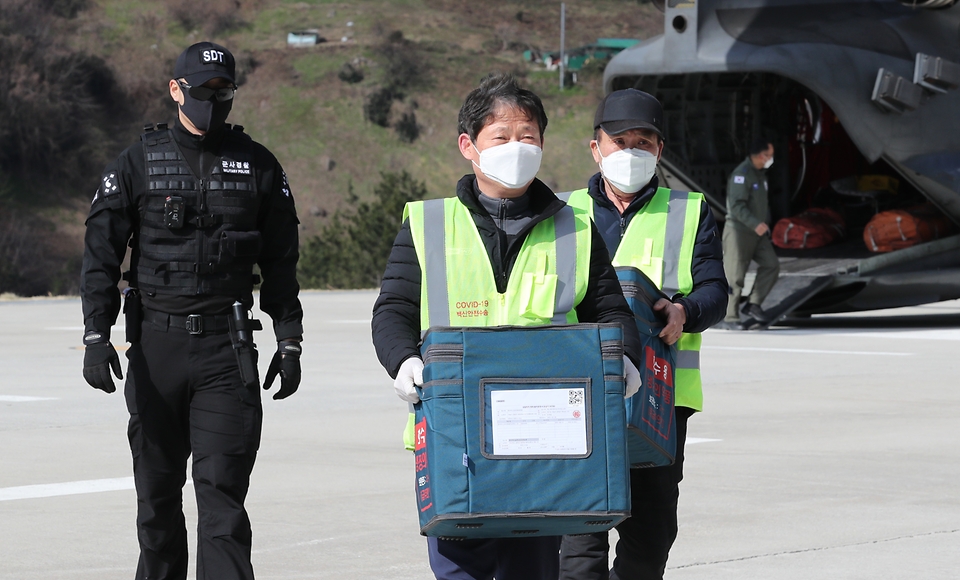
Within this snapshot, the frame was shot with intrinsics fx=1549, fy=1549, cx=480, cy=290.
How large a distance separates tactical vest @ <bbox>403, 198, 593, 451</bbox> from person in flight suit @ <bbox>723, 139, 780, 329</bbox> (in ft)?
42.4

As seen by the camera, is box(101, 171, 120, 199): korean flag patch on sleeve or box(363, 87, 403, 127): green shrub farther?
box(363, 87, 403, 127): green shrub

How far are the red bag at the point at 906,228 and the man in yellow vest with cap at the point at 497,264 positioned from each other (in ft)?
51.5

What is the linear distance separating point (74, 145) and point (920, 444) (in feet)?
238

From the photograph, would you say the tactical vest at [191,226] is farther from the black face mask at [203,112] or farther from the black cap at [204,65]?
the black cap at [204,65]

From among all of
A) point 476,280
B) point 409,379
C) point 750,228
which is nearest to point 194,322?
point 476,280

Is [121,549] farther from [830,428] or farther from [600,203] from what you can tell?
[830,428]

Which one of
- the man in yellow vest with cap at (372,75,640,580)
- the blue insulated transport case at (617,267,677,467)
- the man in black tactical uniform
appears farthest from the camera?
the man in black tactical uniform

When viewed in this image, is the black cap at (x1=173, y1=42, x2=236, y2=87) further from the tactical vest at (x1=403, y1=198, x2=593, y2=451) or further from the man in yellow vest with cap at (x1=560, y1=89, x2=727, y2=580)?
the tactical vest at (x1=403, y1=198, x2=593, y2=451)

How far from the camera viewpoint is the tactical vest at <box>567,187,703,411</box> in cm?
514

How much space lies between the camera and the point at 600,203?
5.30 meters

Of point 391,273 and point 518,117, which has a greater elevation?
point 518,117

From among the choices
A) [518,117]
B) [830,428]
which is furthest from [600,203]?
[830,428]

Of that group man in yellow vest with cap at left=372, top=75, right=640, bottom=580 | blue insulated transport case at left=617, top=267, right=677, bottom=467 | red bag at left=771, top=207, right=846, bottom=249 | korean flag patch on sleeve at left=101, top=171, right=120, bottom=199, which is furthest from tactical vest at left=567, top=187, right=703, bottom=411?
red bag at left=771, top=207, right=846, bottom=249

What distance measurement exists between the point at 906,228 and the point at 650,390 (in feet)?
50.7
